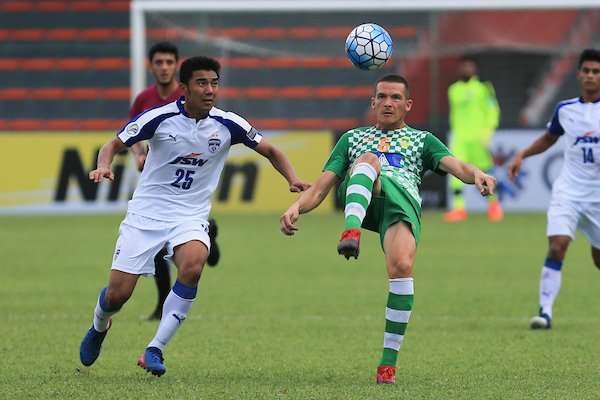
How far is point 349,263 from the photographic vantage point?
51.5 feet

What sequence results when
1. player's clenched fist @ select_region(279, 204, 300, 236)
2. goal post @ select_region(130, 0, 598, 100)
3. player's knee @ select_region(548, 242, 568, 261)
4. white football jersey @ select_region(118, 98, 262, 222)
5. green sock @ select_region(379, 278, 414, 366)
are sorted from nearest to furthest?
1. player's clenched fist @ select_region(279, 204, 300, 236)
2. green sock @ select_region(379, 278, 414, 366)
3. white football jersey @ select_region(118, 98, 262, 222)
4. player's knee @ select_region(548, 242, 568, 261)
5. goal post @ select_region(130, 0, 598, 100)

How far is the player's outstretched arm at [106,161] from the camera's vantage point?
741 centimetres

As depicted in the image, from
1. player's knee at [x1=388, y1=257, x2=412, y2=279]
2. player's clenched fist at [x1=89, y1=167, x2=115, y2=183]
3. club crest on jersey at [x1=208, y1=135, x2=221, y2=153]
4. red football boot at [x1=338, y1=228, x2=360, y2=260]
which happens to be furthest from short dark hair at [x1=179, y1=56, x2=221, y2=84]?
player's knee at [x1=388, y1=257, x2=412, y2=279]

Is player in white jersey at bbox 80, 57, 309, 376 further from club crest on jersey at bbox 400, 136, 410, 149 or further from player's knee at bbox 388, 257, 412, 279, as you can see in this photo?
player's knee at bbox 388, 257, 412, 279

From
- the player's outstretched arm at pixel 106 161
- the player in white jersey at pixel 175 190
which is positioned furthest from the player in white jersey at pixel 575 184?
the player's outstretched arm at pixel 106 161

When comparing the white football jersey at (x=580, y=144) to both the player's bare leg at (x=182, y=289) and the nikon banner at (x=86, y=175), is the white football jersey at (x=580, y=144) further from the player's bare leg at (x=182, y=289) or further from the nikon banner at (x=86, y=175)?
the nikon banner at (x=86, y=175)

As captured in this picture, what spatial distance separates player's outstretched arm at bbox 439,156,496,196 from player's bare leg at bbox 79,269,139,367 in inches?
76.9

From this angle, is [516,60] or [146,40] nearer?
[146,40]

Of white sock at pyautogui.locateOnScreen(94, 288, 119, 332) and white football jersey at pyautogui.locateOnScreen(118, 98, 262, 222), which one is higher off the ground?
white football jersey at pyautogui.locateOnScreen(118, 98, 262, 222)

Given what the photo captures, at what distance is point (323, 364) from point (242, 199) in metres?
14.3

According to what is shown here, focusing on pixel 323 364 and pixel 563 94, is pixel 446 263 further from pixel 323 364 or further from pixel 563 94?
pixel 563 94

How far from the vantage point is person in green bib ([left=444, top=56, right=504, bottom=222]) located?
20.9 meters

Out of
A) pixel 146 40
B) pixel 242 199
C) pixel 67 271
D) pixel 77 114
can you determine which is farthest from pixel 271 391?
pixel 77 114

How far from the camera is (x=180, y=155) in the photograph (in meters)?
7.91
